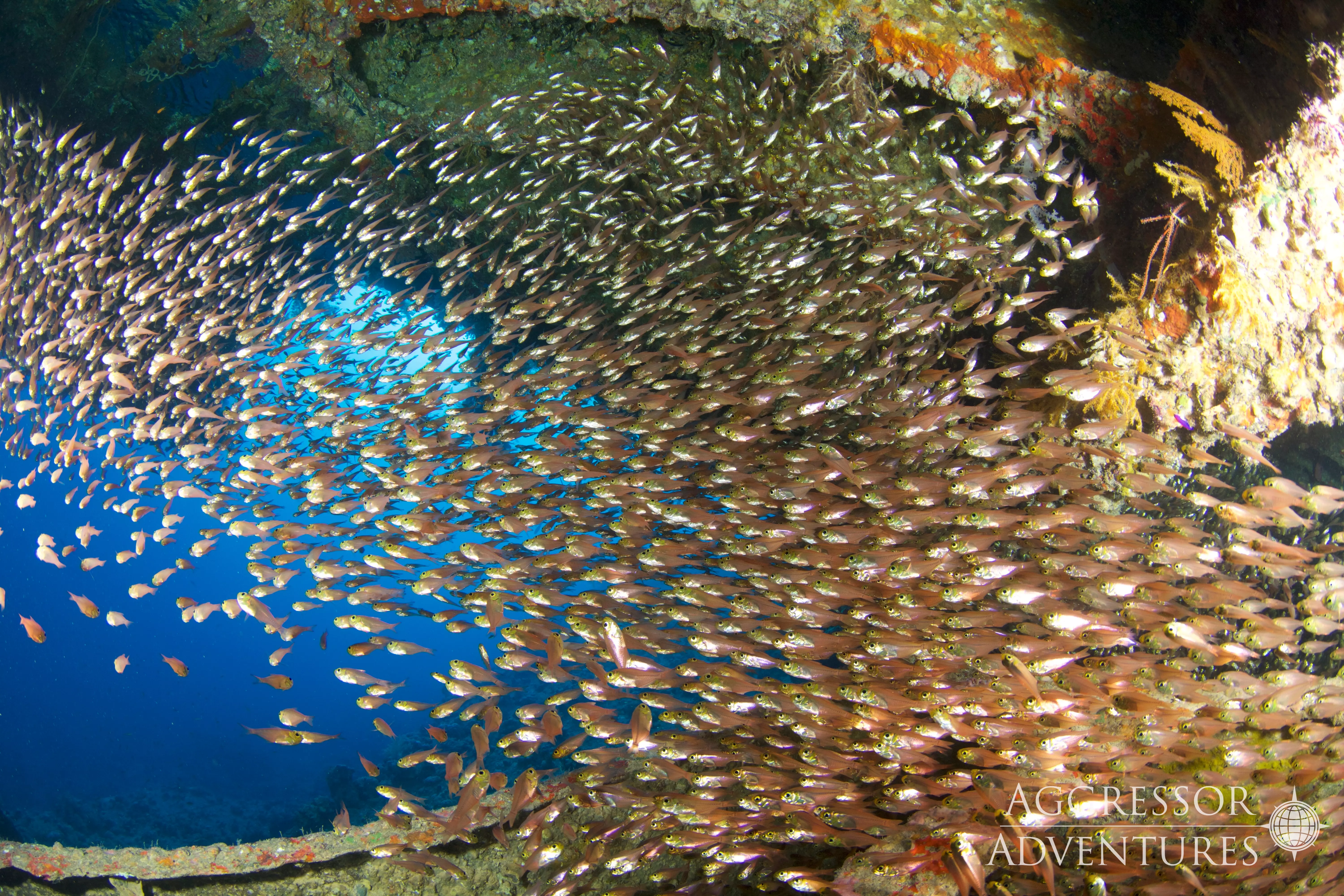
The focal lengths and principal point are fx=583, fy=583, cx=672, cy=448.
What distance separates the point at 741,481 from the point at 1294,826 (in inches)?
164

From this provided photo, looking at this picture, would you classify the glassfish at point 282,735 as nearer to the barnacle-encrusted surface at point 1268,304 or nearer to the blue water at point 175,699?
the blue water at point 175,699

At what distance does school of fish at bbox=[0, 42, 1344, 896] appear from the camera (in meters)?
3.71

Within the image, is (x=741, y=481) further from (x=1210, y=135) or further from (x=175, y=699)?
(x=175, y=699)

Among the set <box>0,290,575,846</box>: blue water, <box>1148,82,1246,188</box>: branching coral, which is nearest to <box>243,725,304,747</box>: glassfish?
<box>0,290,575,846</box>: blue water

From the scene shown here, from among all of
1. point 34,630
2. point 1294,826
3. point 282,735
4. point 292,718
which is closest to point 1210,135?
point 1294,826

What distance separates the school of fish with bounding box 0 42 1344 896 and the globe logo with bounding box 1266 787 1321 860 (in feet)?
0.20

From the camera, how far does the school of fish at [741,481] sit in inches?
146

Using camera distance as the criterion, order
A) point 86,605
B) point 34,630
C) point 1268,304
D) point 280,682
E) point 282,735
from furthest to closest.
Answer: point 86,605 → point 34,630 → point 280,682 → point 282,735 → point 1268,304

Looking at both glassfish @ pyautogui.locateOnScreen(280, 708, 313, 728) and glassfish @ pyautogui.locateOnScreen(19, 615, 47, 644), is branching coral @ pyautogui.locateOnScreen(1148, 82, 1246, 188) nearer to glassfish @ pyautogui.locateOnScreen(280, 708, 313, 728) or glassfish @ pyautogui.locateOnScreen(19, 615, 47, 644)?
glassfish @ pyautogui.locateOnScreen(280, 708, 313, 728)

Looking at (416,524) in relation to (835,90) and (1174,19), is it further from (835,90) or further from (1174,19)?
(1174,19)

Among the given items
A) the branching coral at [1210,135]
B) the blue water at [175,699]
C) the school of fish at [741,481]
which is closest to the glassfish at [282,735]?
the school of fish at [741,481]

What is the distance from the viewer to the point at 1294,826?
3.65 m

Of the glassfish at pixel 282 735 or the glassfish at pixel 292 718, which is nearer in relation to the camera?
the glassfish at pixel 282 735

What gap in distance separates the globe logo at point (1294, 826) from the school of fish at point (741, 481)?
0.06 m
